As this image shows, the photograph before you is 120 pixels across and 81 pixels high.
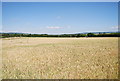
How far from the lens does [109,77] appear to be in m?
5.09

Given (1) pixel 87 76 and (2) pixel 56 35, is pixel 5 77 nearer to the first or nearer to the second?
(1) pixel 87 76

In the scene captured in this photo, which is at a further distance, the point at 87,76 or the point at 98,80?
the point at 87,76

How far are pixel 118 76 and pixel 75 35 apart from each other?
2847 inches

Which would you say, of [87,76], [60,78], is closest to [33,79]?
[60,78]

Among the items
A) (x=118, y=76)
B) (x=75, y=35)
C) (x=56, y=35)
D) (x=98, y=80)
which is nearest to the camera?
(x=98, y=80)

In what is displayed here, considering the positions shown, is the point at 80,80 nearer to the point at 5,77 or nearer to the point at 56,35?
the point at 5,77

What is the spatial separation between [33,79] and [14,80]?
80 cm

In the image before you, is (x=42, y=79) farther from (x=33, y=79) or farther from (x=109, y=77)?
(x=109, y=77)

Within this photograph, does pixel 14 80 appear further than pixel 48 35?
No

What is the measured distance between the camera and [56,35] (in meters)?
84.1

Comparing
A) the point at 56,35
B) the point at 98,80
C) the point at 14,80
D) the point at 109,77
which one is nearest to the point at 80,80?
the point at 98,80

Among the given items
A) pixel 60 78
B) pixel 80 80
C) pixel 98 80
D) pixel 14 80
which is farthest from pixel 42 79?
pixel 98 80

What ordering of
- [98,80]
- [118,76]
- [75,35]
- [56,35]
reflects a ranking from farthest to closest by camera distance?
[56,35] < [75,35] < [118,76] < [98,80]

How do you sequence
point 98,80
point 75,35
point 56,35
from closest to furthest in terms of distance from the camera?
point 98,80 → point 75,35 → point 56,35
